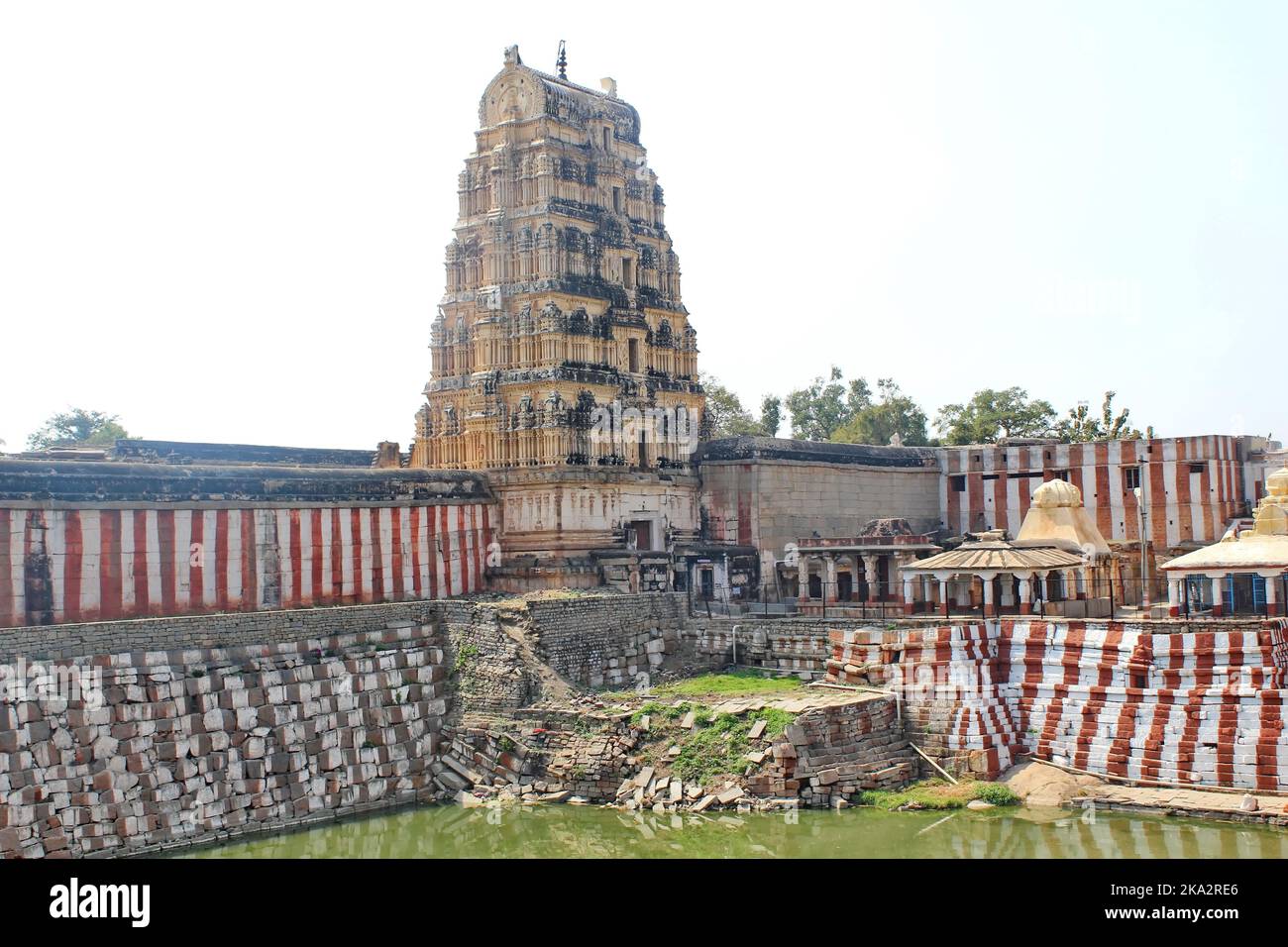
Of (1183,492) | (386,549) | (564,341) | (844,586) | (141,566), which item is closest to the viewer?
(141,566)

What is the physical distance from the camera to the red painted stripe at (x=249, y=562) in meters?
31.1

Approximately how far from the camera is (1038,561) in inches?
1241

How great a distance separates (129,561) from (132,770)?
6.58m

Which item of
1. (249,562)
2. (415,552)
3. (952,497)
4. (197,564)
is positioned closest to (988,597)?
(415,552)

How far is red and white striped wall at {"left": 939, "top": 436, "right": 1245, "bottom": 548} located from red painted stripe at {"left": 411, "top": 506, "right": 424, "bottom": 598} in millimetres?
20852

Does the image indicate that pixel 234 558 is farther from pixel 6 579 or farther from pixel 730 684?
pixel 730 684

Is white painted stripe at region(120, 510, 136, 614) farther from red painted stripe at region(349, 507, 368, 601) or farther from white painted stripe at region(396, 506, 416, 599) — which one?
white painted stripe at region(396, 506, 416, 599)

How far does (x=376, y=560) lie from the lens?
33969 millimetres

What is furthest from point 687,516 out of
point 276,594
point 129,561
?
point 129,561

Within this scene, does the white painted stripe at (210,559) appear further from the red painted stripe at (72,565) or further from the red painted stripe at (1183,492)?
the red painted stripe at (1183,492)

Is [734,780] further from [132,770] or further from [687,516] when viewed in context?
[687,516]

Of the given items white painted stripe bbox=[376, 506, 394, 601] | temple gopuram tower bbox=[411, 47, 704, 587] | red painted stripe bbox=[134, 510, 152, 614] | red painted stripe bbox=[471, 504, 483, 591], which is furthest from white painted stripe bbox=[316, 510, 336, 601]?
temple gopuram tower bbox=[411, 47, 704, 587]

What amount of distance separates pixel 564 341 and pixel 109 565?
1395 centimetres

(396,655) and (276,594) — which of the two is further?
(276,594)
